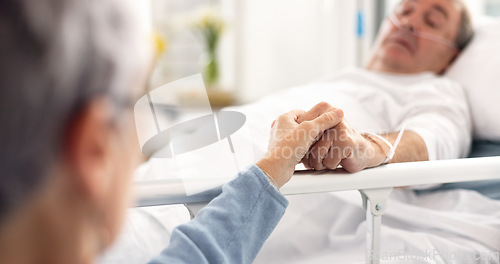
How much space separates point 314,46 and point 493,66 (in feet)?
5.10

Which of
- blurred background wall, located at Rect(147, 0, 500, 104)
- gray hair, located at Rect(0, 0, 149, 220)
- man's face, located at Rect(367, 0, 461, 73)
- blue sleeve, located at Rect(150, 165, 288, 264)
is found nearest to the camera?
gray hair, located at Rect(0, 0, 149, 220)

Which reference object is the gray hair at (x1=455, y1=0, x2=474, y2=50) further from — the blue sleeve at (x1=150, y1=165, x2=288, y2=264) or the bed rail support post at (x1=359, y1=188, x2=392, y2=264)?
the blue sleeve at (x1=150, y1=165, x2=288, y2=264)

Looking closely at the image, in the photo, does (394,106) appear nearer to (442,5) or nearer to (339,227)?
(339,227)

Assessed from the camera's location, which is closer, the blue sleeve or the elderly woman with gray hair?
the elderly woman with gray hair

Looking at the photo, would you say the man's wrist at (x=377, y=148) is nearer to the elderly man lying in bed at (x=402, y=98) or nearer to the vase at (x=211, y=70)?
the elderly man lying in bed at (x=402, y=98)

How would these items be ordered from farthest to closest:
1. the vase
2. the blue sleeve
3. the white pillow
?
the vase, the white pillow, the blue sleeve

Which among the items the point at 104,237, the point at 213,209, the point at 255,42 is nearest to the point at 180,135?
the point at 213,209

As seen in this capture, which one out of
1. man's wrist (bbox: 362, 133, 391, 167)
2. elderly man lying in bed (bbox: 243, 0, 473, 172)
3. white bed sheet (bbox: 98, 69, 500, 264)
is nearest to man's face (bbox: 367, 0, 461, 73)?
elderly man lying in bed (bbox: 243, 0, 473, 172)

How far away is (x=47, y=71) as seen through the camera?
31cm

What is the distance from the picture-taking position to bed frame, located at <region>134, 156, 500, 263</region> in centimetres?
74

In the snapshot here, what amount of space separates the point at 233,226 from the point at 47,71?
1.17 ft

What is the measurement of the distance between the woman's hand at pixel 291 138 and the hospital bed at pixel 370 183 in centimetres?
3

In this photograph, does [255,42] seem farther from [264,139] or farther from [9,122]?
[9,122]

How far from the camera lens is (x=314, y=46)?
114 inches
